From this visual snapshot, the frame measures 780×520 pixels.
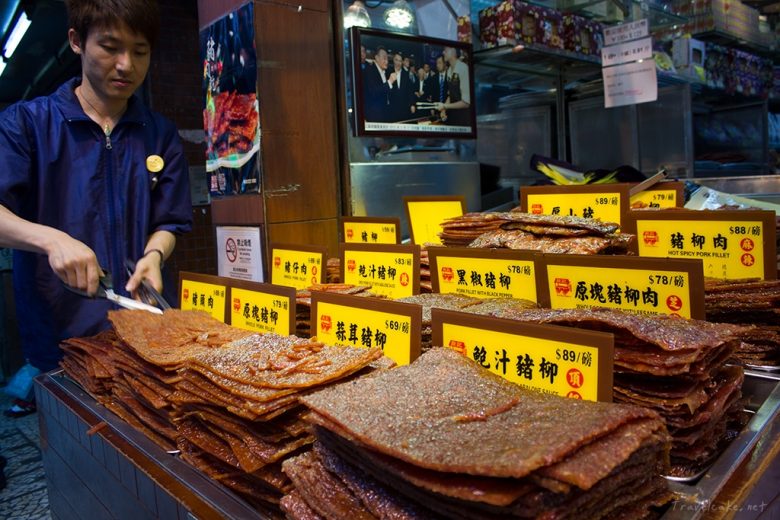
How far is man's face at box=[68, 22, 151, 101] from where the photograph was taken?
1803 mm

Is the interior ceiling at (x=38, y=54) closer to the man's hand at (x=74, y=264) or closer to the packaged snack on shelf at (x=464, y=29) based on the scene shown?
the packaged snack on shelf at (x=464, y=29)

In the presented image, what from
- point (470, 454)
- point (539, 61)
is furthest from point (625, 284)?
point (539, 61)

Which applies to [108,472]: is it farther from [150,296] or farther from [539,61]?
[539,61]

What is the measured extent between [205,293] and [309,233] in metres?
1.16

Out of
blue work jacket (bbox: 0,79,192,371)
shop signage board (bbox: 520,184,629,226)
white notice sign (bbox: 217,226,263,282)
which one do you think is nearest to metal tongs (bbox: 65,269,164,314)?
blue work jacket (bbox: 0,79,192,371)

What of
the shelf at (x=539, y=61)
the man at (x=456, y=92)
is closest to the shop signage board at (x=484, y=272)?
the man at (x=456, y=92)

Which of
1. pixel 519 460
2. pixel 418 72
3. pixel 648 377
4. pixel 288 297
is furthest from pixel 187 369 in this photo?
pixel 418 72

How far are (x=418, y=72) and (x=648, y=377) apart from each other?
2.63 meters

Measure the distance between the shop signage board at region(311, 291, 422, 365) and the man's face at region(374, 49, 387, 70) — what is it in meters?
2.10

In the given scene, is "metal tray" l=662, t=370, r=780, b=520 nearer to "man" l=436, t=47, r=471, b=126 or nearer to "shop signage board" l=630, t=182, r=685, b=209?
"shop signage board" l=630, t=182, r=685, b=209

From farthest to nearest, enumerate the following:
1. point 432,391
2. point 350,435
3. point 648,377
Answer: point 648,377 → point 432,391 → point 350,435

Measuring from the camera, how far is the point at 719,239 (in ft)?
4.64

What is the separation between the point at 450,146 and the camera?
356 cm

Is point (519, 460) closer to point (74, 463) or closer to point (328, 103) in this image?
point (74, 463)
